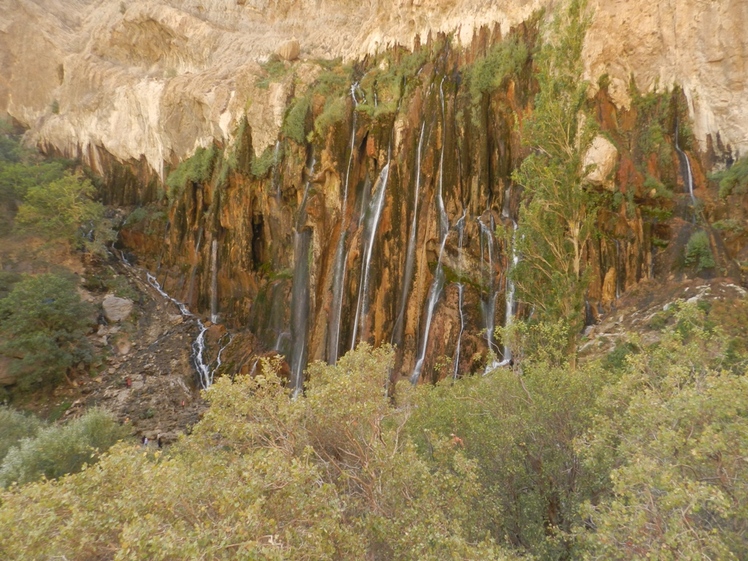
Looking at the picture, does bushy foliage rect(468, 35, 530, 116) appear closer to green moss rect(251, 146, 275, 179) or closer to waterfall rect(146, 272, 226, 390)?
green moss rect(251, 146, 275, 179)

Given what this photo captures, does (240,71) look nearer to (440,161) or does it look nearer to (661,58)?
(440,161)

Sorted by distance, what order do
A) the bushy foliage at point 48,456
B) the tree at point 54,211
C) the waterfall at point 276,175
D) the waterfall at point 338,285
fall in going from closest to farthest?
the bushy foliage at point 48,456, the waterfall at point 338,285, the waterfall at point 276,175, the tree at point 54,211

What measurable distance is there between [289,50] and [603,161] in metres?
20.9

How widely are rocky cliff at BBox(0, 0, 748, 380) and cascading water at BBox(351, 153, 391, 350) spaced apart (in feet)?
0.28

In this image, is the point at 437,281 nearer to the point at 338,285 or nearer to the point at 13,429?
the point at 338,285

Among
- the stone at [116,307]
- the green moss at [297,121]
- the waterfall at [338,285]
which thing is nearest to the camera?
the waterfall at [338,285]

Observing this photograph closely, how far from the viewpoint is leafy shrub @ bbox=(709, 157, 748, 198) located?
440 inches

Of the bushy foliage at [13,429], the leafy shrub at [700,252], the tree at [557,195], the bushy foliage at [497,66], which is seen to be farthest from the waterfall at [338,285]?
the leafy shrub at [700,252]

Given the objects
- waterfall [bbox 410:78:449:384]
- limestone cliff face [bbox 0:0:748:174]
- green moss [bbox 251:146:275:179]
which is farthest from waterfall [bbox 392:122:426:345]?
green moss [bbox 251:146:275:179]

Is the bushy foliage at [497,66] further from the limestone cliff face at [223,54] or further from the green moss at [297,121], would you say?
the green moss at [297,121]

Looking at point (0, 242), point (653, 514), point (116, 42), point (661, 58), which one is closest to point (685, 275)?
point (661, 58)

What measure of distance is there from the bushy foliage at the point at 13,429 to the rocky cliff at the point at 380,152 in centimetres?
950

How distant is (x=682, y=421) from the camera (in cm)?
448

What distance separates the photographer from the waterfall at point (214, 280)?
24.8m
